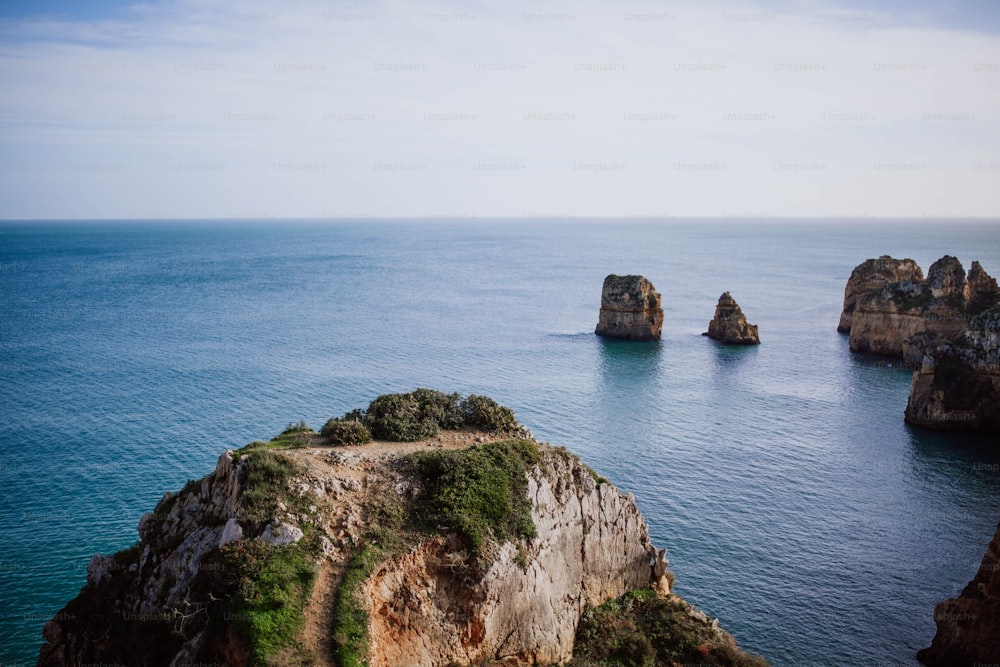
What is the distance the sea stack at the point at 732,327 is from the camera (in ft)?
A: 316

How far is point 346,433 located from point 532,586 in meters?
9.53

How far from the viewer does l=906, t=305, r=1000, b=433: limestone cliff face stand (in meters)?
59.8

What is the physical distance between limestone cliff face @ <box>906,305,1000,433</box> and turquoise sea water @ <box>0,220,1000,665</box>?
207 cm

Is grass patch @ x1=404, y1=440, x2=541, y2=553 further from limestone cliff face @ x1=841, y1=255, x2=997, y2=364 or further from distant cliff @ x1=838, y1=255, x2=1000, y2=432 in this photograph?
limestone cliff face @ x1=841, y1=255, x2=997, y2=364

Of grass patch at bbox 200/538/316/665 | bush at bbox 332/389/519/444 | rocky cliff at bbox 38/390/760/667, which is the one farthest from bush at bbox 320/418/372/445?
grass patch at bbox 200/538/316/665

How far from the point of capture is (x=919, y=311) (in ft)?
281

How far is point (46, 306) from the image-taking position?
115688 mm

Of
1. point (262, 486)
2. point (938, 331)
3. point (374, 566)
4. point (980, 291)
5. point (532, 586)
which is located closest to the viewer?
point (374, 566)

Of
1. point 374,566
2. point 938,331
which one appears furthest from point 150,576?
point 938,331

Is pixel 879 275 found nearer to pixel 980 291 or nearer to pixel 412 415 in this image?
pixel 980 291

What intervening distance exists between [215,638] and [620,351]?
249ft

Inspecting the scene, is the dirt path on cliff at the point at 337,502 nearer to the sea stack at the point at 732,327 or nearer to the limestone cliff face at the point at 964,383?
the limestone cliff face at the point at 964,383

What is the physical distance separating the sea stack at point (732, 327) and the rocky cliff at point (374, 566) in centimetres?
7227

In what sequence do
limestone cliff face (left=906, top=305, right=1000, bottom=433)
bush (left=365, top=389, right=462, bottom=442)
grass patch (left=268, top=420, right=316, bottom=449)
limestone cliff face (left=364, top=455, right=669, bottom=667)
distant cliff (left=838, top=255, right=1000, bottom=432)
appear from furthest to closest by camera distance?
distant cliff (left=838, top=255, right=1000, bottom=432) < limestone cliff face (left=906, top=305, right=1000, bottom=433) < bush (left=365, top=389, right=462, bottom=442) < grass patch (left=268, top=420, right=316, bottom=449) < limestone cliff face (left=364, top=455, right=669, bottom=667)
